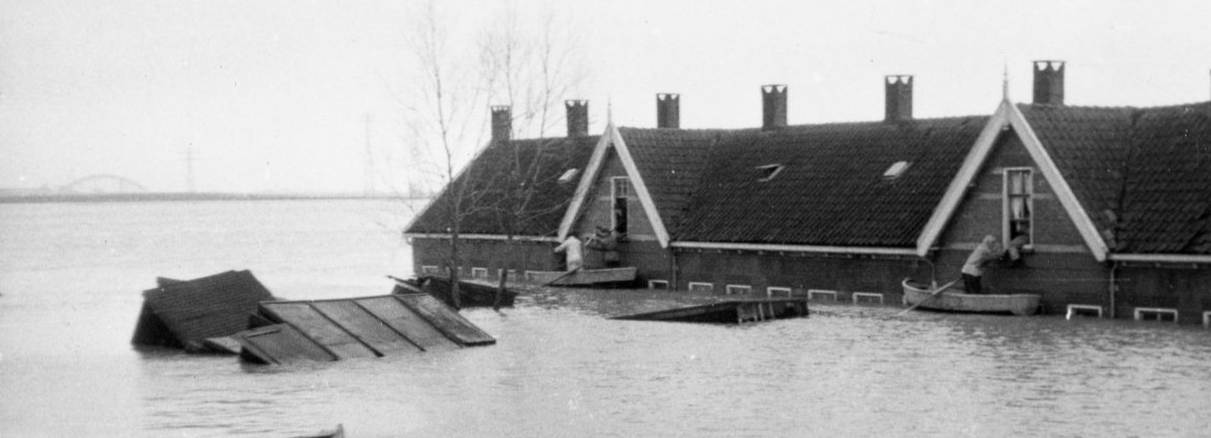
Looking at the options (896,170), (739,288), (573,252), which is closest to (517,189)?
(573,252)

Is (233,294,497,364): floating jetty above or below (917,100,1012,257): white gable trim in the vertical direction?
below

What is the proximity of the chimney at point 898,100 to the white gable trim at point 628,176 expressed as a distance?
564 cm

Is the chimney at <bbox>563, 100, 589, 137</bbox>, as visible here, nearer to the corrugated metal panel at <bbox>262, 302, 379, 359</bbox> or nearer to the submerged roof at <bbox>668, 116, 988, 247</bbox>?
the submerged roof at <bbox>668, 116, 988, 247</bbox>

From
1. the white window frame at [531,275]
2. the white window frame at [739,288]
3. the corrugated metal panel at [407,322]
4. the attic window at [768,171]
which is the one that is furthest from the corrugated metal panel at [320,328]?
the white window frame at [531,275]

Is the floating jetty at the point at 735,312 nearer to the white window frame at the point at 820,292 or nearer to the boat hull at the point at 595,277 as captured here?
the white window frame at the point at 820,292

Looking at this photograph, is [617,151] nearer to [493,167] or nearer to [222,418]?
[493,167]

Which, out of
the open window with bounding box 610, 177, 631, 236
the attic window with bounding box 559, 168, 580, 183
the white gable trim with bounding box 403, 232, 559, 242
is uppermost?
the attic window with bounding box 559, 168, 580, 183

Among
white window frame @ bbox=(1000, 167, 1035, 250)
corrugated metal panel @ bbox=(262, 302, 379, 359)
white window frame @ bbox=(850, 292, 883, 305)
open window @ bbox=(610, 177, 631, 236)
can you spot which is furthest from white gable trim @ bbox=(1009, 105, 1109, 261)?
corrugated metal panel @ bbox=(262, 302, 379, 359)

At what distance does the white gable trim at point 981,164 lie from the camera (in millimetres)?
30688

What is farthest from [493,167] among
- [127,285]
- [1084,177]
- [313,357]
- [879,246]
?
[313,357]

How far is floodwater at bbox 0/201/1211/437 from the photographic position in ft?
62.6

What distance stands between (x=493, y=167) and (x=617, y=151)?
27.9 feet

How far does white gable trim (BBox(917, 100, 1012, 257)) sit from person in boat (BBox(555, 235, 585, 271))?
10.4 metres

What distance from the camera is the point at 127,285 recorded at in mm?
55906
